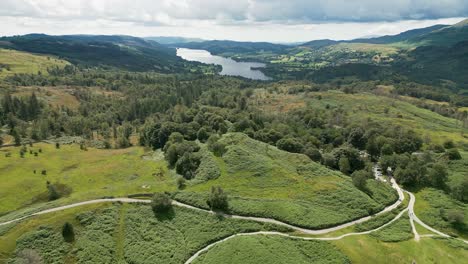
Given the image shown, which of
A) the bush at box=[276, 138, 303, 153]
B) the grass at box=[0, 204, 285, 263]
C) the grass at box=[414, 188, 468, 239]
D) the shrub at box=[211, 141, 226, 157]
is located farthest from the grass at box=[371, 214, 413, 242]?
the shrub at box=[211, 141, 226, 157]

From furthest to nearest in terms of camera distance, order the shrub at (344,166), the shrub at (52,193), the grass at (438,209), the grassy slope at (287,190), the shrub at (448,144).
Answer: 1. the shrub at (448,144)
2. the shrub at (344,166)
3. the shrub at (52,193)
4. the grass at (438,209)
5. the grassy slope at (287,190)

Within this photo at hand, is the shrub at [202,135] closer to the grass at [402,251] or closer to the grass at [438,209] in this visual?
the grass at [402,251]

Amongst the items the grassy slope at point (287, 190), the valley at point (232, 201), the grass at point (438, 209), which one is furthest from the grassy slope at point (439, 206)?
the grassy slope at point (287, 190)

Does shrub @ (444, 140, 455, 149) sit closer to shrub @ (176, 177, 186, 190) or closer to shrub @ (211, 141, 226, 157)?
shrub @ (211, 141, 226, 157)

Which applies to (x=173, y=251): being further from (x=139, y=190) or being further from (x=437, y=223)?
(x=437, y=223)

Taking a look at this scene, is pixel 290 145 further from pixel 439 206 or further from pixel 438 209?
pixel 438 209
